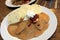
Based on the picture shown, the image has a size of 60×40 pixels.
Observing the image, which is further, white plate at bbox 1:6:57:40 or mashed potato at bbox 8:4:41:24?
mashed potato at bbox 8:4:41:24

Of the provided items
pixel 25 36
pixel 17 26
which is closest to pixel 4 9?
pixel 17 26

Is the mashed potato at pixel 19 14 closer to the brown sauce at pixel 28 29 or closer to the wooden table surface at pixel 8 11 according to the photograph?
the brown sauce at pixel 28 29

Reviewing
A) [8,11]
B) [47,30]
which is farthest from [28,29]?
[8,11]

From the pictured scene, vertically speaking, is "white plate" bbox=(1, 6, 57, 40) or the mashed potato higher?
the mashed potato

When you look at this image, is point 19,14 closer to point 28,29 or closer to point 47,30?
point 28,29

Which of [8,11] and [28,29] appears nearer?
[28,29]

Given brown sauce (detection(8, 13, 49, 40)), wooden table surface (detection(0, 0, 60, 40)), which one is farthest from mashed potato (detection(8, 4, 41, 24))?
wooden table surface (detection(0, 0, 60, 40))

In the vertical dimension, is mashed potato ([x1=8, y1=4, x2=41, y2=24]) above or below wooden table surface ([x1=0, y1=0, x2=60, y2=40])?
above

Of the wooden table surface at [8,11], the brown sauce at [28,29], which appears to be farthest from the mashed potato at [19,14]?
the wooden table surface at [8,11]

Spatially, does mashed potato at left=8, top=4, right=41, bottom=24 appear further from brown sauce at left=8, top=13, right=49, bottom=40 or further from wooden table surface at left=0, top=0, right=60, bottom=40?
wooden table surface at left=0, top=0, right=60, bottom=40

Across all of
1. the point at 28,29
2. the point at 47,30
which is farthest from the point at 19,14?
the point at 47,30
